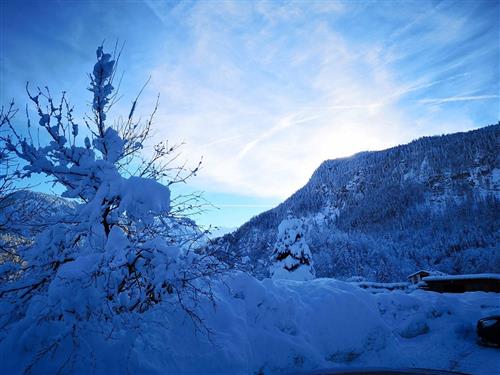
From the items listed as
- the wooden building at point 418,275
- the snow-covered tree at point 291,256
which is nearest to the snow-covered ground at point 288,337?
the snow-covered tree at point 291,256

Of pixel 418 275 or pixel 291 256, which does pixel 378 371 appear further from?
pixel 418 275

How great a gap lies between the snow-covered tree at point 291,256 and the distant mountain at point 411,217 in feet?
24.6

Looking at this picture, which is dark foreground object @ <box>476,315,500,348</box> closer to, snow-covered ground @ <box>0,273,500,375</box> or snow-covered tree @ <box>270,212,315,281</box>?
snow-covered ground @ <box>0,273,500,375</box>

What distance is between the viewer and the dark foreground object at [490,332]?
559 centimetres

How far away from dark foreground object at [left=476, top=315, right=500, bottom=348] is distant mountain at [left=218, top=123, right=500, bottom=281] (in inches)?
171

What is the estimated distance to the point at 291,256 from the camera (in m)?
24.0

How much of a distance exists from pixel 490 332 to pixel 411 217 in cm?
13892

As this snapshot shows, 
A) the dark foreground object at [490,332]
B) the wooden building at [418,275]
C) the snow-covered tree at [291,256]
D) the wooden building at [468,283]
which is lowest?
the wooden building at [418,275]

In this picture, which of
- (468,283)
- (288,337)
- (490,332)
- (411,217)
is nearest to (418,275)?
(468,283)

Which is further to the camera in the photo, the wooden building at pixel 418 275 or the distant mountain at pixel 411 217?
the distant mountain at pixel 411 217

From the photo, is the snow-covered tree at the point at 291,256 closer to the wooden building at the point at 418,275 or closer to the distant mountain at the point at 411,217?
the distant mountain at the point at 411,217

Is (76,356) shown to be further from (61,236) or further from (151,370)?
(61,236)

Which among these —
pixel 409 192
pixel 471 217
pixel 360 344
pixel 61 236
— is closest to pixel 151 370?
pixel 61 236

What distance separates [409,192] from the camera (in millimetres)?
160000
